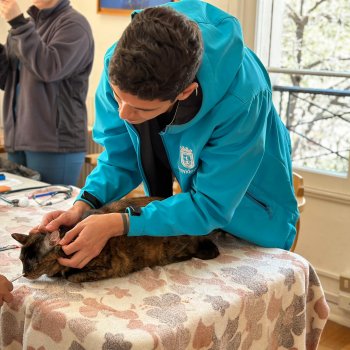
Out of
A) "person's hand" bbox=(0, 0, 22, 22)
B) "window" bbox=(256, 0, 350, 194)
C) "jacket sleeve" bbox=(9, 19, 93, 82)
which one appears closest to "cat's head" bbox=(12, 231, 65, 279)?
"jacket sleeve" bbox=(9, 19, 93, 82)

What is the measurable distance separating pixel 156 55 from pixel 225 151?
12.1 inches

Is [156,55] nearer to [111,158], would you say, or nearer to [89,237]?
[89,237]

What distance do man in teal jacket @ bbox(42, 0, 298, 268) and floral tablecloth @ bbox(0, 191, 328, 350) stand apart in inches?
3.2

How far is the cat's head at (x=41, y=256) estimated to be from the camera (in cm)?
107

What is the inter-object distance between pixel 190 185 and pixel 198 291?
0.89 feet

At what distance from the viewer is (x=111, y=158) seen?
1338mm

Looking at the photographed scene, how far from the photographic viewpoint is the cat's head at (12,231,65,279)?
1.07 m

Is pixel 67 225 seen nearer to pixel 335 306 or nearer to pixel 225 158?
pixel 225 158

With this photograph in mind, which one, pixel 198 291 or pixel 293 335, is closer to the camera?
pixel 198 291

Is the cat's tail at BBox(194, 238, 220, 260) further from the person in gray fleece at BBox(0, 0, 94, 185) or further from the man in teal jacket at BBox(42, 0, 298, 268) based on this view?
the person in gray fleece at BBox(0, 0, 94, 185)

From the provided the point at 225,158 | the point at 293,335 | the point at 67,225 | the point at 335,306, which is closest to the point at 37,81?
the point at 67,225

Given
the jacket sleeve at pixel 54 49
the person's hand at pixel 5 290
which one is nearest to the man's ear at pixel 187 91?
the person's hand at pixel 5 290

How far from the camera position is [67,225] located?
1162 mm

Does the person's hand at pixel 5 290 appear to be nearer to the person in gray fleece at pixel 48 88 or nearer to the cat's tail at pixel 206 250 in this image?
the cat's tail at pixel 206 250
